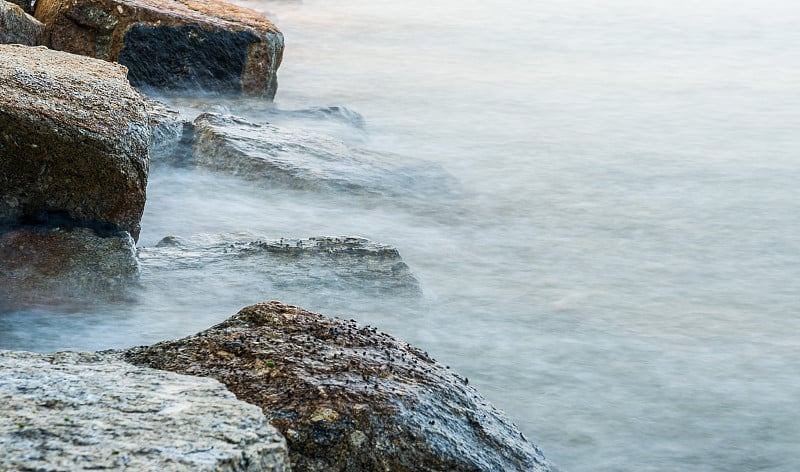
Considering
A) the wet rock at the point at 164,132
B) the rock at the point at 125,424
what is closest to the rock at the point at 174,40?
the wet rock at the point at 164,132

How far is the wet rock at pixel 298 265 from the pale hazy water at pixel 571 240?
0.05 meters

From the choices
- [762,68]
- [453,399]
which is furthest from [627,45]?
[453,399]

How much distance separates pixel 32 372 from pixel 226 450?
0.64 meters

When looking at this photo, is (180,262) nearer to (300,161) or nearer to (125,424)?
(300,161)

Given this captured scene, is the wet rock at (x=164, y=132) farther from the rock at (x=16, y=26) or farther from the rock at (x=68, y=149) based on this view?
the rock at (x=68, y=149)

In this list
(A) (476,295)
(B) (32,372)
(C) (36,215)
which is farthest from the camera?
(A) (476,295)

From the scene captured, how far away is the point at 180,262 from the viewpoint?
5.48 m

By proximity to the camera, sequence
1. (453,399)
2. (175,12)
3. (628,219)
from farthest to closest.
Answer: (175,12), (628,219), (453,399)

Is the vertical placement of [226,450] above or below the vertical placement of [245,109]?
below

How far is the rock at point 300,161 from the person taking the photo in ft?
24.0

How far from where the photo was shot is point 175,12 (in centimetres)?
874

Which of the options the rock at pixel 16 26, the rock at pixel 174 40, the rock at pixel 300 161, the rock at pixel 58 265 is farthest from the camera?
the rock at pixel 174 40

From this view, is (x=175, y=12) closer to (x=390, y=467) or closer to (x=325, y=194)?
(x=325, y=194)

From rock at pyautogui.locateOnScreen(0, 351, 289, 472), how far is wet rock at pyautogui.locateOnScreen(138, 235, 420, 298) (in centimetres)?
273
